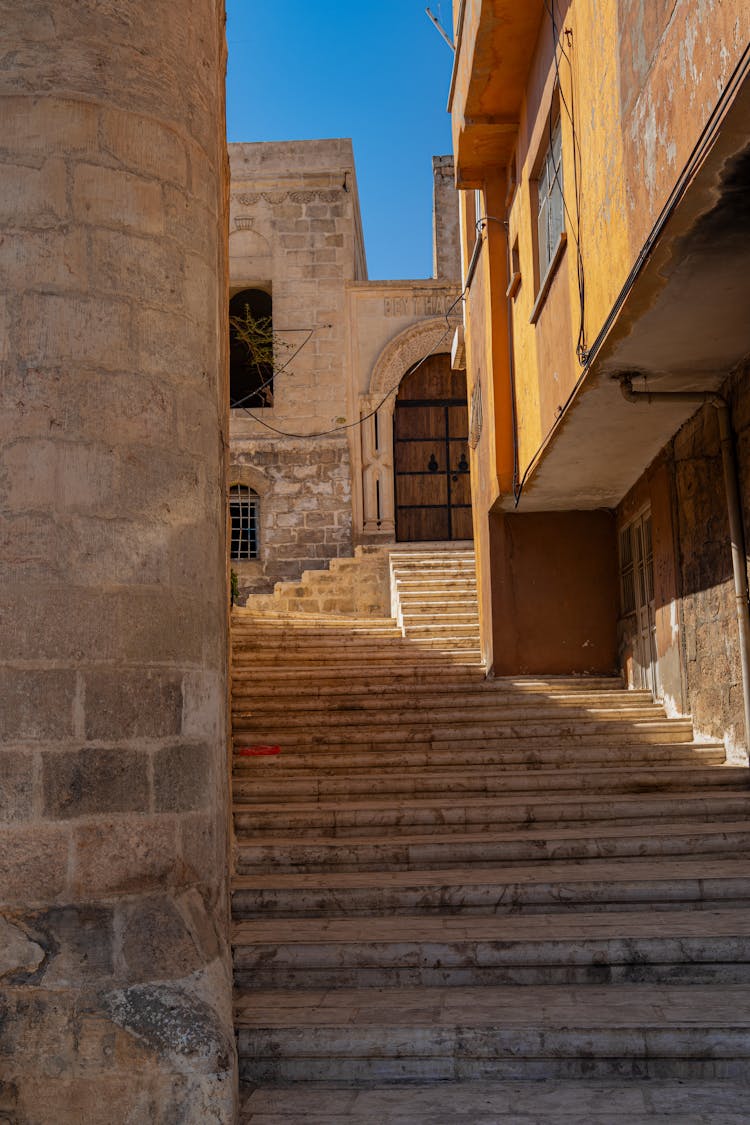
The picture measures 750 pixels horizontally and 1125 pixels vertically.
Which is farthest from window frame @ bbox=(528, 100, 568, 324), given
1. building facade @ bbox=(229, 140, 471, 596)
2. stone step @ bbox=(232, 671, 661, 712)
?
building facade @ bbox=(229, 140, 471, 596)

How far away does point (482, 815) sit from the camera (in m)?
7.12

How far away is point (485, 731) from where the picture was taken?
29.0 ft

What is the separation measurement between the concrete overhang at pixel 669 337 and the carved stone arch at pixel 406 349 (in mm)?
8274

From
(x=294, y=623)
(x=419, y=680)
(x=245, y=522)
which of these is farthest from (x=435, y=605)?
(x=245, y=522)

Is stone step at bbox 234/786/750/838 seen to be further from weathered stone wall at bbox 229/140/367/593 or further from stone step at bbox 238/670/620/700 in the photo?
weathered stone wall at bbox 229/140/367/593

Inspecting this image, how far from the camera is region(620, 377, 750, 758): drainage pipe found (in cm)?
760

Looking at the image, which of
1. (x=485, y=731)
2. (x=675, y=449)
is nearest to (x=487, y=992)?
(x=485, y=731)

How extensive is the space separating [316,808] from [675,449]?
12.8ft

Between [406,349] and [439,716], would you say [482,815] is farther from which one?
[406,349]

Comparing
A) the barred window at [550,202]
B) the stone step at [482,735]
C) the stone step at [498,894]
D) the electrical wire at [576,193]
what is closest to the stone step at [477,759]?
the stone step at [482,735]

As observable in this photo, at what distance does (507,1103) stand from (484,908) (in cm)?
168

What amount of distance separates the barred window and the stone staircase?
3.61 m

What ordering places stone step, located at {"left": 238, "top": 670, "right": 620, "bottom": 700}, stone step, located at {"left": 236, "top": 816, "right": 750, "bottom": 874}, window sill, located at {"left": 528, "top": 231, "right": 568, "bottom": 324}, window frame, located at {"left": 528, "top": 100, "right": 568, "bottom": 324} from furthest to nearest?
1. stone step, located at {"left": 238, "top": 670, "right": 620, "bottom": 700}
2. window frame, located at {"left": 528, "top": 100, "right": 568, "bottom": 324}
3. window sill, located at {"left": 528, "top": 231, "right": 568, "bottom": 324}
4. stone step, located at {"left": 236, "top": 816, "right": 750, "bottom": 874}

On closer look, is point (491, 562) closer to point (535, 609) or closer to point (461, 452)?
point (535, 609)
